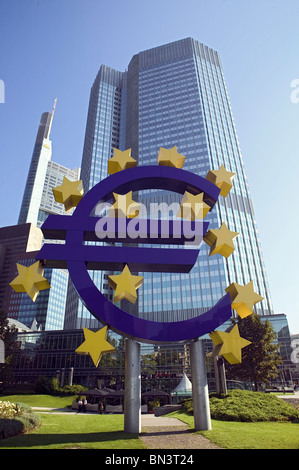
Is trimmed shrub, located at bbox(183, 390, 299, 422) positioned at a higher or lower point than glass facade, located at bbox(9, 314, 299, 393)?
lower

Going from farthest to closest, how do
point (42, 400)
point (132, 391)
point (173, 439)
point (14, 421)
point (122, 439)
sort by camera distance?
point (42, 400) → point (132, 391) → point (14, 421) → point (173, 439) → point (122, 439)

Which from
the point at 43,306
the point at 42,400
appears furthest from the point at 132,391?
the point at 43,306

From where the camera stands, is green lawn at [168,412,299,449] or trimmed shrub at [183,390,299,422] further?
trimmed shrub at [183,390,299,422]

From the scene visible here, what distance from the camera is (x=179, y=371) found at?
198 ft

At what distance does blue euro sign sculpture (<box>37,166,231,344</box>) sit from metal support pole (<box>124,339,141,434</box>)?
2.58 ft

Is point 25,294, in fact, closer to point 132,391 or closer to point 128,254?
point 128,254

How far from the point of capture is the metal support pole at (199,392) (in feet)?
43.8

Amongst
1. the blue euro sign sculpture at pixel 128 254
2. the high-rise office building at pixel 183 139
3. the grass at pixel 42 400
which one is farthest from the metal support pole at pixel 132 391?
the high-rise office building at pixel 183 139

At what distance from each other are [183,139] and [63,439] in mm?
99690

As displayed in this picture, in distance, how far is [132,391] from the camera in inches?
529

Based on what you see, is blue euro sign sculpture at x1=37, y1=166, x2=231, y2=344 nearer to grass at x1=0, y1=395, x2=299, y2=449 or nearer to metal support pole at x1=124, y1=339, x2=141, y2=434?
metal support pole at x1=124, y1=339, x2=141, y2=434

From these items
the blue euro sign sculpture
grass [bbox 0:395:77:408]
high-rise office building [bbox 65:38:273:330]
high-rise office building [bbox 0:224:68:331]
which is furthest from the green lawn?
high-rise office building [bbox 0:224:68:331]

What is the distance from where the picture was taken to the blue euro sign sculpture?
45.5ft
